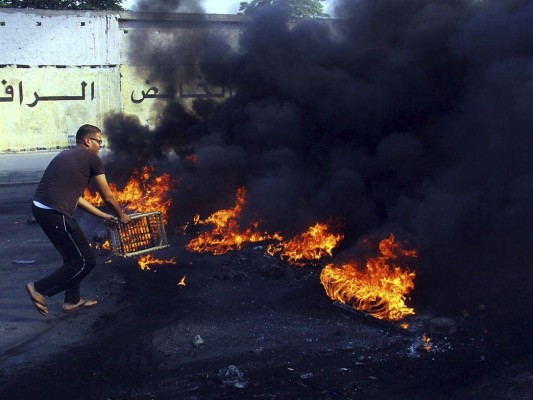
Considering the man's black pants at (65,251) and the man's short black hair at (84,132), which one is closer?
the man's black pants at (65,251)

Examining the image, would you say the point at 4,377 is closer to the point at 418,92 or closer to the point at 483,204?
the point at 483,204

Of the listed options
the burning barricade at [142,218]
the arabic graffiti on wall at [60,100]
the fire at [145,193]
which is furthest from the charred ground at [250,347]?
the arabic graffiti on wall at [60,100]

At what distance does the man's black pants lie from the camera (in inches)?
232

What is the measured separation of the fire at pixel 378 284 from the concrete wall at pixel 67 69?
41.8 ft

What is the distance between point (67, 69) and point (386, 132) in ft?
45.6

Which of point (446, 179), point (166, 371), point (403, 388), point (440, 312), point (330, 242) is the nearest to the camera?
point (403, 388)

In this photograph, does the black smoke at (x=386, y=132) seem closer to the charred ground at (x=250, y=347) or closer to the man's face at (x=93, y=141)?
the charred ground at (x=250, y=347)

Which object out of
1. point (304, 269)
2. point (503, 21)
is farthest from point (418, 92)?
point (304, 269)

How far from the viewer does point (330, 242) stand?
7.73m

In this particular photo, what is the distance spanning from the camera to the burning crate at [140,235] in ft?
21.8

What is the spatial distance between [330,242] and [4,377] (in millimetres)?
4147

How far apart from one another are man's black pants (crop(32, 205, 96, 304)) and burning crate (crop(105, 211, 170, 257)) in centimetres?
65

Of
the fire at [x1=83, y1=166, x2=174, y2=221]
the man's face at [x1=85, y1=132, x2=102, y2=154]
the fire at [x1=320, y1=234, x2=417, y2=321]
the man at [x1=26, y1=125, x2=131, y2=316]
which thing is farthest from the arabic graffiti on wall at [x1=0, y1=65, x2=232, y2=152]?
the fire at [x1=320, y1=234, x2=417, y2=321]

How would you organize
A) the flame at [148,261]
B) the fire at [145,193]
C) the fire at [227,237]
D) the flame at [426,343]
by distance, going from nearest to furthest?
the flame at [426,343] < the flame at [148,261] < the fire at [227,237] < the fire at [145,193]
